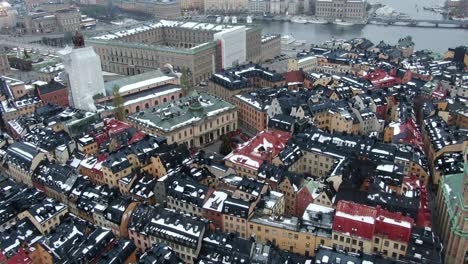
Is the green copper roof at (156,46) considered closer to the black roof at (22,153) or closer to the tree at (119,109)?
the tree at (119,109)

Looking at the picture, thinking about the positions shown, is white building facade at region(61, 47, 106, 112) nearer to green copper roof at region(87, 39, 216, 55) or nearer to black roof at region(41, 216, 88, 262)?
green copper roof at region(87, 39, 216, 55)

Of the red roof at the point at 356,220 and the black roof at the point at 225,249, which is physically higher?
the red roof at the point at 356,220

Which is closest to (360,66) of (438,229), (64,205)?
(438,229)

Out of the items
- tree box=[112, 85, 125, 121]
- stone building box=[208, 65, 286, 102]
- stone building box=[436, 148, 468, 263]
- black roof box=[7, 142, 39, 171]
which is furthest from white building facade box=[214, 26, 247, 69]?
stone building box=[436, 148, 468, 263]

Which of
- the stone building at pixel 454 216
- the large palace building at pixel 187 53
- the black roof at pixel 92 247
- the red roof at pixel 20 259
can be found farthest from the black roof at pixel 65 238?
the large palace building at pixel 187 53

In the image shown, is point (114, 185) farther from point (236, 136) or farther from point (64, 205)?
point (236, 136)

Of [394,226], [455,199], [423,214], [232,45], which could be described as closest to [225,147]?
[423,214]
